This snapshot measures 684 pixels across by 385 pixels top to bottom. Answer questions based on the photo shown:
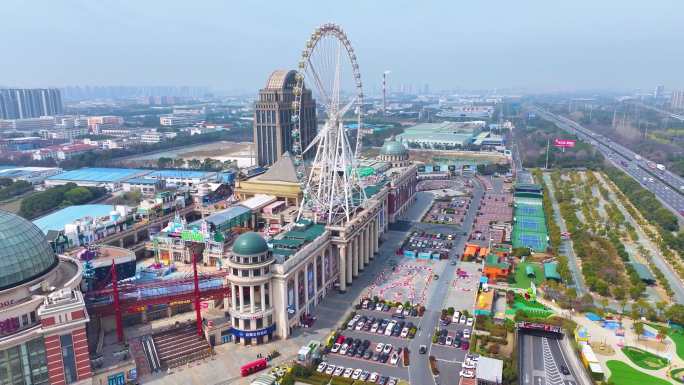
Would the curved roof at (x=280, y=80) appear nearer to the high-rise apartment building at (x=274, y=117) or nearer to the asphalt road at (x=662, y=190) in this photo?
the high-rise apartment building at (x=274, y=117)

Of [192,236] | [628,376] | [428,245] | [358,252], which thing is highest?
[192,236]

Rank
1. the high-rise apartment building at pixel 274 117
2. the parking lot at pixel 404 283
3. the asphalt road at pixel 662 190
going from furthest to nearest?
the high-rise apartment building at pixel 274 117
the asphalt road at pixel 662 190
the parking lot at pixel 404 283

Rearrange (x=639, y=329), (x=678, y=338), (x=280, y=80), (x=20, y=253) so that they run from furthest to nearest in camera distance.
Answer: (x=280, y=80) → (x=678, y=338) → (x=639, y=329) → (x=20, y=253)

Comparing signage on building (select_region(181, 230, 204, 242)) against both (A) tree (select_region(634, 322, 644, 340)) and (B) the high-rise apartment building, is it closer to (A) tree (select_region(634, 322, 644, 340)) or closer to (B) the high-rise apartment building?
(B) the high-rise apartment building

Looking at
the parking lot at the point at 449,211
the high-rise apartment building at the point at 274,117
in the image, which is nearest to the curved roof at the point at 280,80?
the high-rise apartment building at the point at 274,117

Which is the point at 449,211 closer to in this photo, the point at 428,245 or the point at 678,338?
the point at 428,245

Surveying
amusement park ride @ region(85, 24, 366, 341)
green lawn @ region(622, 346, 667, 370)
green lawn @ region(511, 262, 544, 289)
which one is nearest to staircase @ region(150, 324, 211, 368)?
amusement park ride @ region(85, 24, 366, 341)

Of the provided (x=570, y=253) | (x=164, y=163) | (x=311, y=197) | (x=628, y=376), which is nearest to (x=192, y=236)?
(x=311, y=197)
